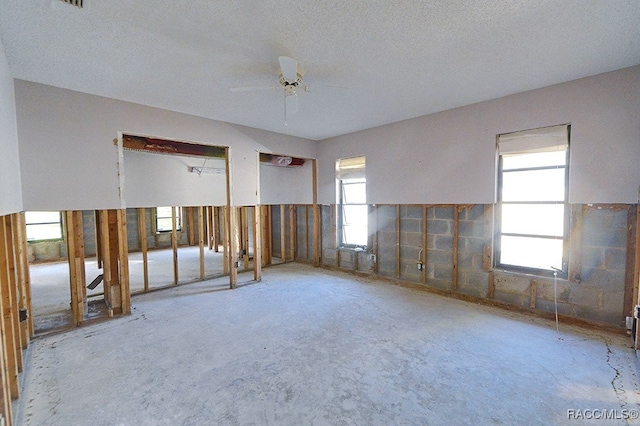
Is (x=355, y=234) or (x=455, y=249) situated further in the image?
(x=355, y=234)

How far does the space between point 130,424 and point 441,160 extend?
4.48 meters

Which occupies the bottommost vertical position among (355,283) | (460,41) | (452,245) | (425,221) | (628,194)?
(355,283)

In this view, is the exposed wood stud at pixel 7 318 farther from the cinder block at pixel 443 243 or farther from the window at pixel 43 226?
the window at pixel 43 226

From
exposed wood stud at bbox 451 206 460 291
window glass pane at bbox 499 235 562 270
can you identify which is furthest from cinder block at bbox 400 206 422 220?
window glass pane at bbox 499 235 562 270

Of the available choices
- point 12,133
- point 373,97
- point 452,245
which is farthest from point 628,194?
point 12,133

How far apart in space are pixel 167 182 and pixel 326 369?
16.2 feet

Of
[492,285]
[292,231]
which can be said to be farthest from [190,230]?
[492,285]

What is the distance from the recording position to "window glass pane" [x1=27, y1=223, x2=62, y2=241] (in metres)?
6.96

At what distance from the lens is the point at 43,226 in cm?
708

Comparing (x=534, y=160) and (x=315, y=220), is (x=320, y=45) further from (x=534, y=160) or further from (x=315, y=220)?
(x=315, y=220)

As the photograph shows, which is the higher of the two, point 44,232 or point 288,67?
point 288,67

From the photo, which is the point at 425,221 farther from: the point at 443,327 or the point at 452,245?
the point at 443,327

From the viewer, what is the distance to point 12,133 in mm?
2512
